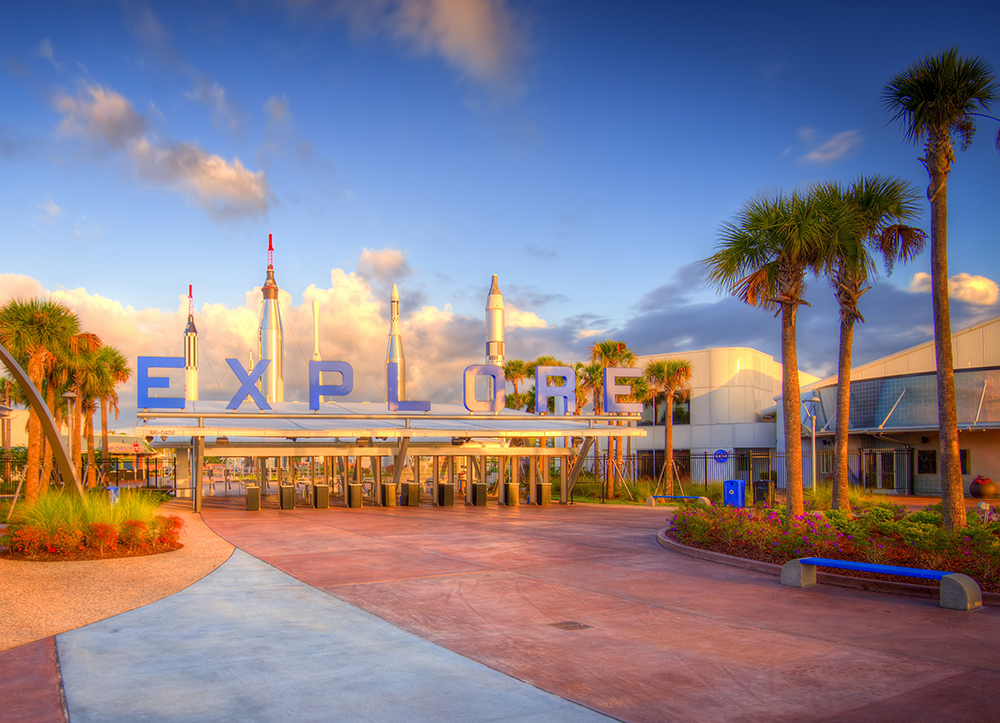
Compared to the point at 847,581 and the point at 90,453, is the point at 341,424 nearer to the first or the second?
the point at 847,581

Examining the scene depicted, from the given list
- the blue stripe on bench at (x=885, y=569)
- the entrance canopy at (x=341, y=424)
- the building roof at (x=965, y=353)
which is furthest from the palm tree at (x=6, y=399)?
the building roof at (x=965, y=353)

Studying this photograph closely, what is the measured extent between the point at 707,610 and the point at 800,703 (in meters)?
3.55

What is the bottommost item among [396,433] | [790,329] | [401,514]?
[401,514]

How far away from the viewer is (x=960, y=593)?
9367 millimetres

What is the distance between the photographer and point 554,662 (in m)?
7.08

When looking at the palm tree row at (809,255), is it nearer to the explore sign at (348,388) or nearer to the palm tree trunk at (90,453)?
the explore sign at (348,388)

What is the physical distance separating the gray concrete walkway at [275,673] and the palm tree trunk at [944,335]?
9.19 metres

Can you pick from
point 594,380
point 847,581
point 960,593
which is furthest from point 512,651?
point 594,380

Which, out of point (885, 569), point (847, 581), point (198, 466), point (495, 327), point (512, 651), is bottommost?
point (847, 581)

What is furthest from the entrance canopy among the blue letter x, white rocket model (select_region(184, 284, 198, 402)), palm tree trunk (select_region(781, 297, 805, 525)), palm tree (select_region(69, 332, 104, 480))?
white rocket model (select_region(184, 284, 198, 402))

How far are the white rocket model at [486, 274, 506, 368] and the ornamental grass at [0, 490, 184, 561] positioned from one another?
120 feet

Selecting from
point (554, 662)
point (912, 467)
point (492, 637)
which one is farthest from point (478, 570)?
point (912, 467)

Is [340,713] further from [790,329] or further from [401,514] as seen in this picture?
[401,514]

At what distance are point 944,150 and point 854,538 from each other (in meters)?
6.95
